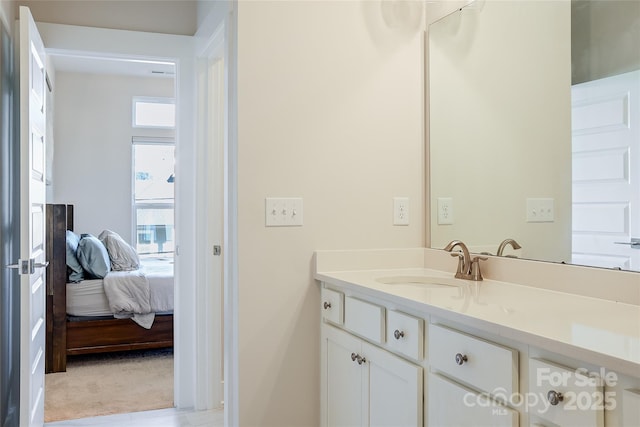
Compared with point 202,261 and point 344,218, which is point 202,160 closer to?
point 202,261

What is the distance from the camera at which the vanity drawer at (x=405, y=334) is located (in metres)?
1.59

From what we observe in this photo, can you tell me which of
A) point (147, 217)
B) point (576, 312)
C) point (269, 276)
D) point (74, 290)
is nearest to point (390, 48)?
point (269, 276)

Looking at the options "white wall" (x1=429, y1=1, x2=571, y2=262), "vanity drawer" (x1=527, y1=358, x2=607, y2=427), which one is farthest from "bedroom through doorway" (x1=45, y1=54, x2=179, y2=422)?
"vanity drawer" (x1=527, y1=358, x2=607, y2=427)

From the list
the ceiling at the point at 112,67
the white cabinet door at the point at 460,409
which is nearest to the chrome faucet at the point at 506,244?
the white cabinet door at the point at 460,409

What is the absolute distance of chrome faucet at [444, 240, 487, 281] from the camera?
2064mm

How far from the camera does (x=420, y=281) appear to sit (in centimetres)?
218

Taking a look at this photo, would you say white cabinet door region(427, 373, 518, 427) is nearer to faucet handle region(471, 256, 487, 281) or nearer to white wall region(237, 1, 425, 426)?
faucet handle region(471, 256, 487, 281)

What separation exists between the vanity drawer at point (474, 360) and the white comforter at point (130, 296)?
3.21 m

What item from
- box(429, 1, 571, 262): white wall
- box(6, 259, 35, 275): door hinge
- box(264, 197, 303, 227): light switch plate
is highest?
box(429, 1, 571, 262): white wall

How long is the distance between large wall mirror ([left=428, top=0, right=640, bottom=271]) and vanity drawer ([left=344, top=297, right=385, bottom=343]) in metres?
0.58

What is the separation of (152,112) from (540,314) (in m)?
6.31

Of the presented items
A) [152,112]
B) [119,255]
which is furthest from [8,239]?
[152,112]

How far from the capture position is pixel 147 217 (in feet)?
22.9

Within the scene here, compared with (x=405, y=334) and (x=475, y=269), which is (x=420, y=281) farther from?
(x=405, y=334)
